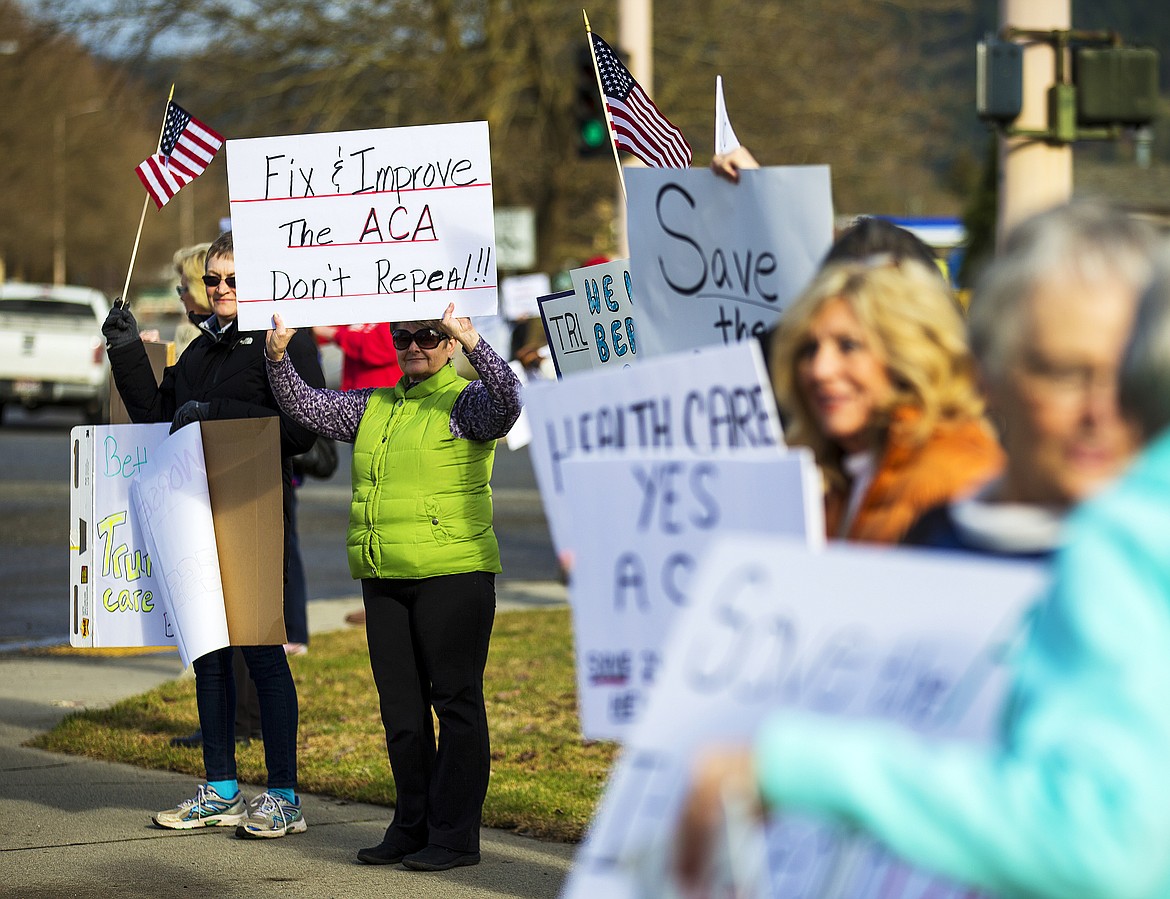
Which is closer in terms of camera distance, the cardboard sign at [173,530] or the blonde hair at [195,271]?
the cardboard sign at [173,530]

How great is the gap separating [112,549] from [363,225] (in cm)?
148

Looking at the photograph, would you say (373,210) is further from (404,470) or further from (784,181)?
(784,181)

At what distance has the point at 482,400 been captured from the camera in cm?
548

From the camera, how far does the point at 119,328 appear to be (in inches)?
246

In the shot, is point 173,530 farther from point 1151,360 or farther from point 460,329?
point 1151,360

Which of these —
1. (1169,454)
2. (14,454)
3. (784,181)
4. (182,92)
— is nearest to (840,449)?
(1169,454)

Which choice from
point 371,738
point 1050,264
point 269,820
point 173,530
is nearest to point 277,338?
point 173,530

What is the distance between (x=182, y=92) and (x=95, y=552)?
66.7ft

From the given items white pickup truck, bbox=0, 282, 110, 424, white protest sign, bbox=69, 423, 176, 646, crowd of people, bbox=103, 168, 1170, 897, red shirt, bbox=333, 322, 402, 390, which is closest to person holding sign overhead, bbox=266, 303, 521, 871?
white protest sign, bbox=69, 423, 176, 646

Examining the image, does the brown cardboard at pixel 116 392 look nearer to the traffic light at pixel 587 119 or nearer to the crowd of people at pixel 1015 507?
the crowd of people at pixel 1015 507

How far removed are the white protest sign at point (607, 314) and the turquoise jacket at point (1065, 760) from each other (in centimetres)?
396

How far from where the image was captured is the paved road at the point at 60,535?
11.2m

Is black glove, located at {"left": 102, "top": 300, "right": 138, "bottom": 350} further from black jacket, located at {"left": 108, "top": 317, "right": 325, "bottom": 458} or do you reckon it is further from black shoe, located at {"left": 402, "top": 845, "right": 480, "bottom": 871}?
black shoe, located at {"left": 402, "top": 845, "right": 480, "bottom": 871}

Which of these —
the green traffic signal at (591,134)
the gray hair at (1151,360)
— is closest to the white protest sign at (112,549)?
the gray hair at (1151,360)
